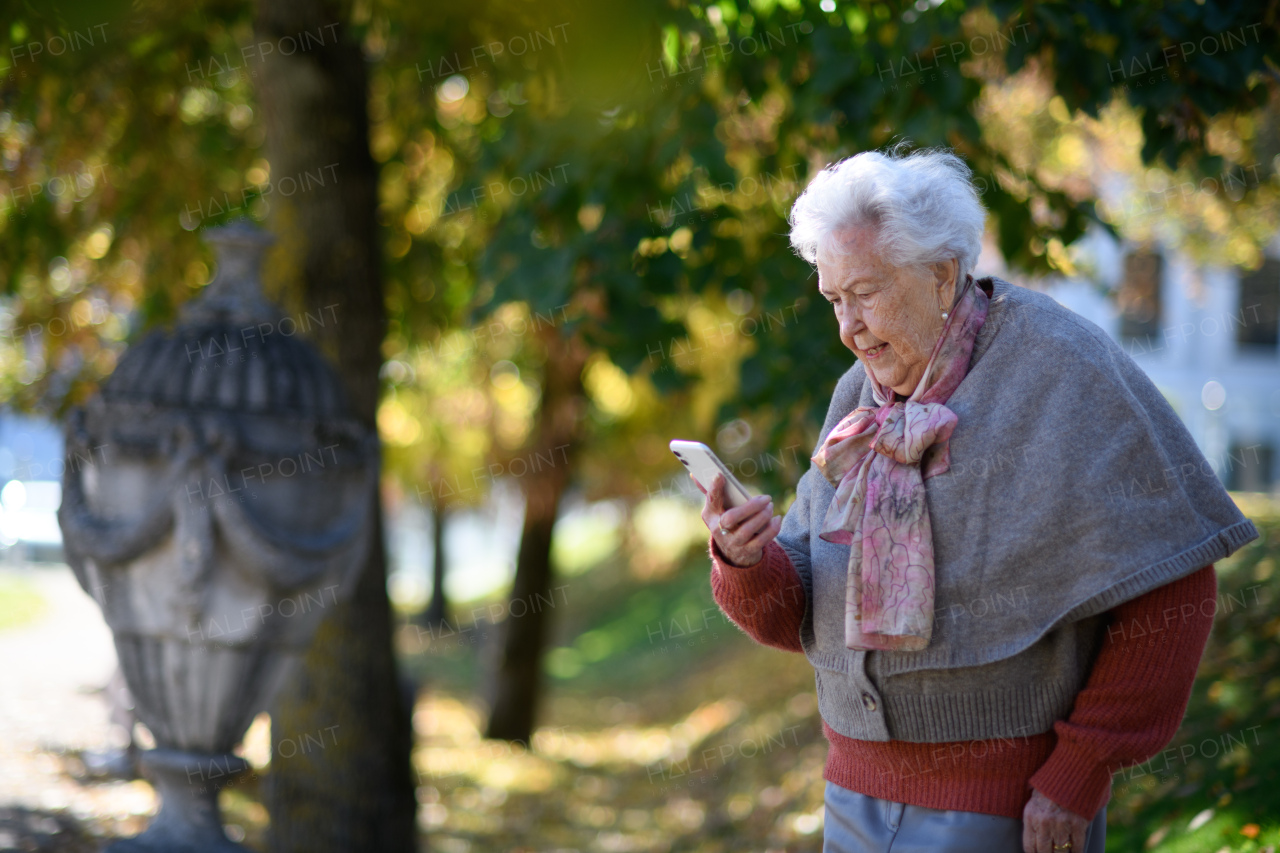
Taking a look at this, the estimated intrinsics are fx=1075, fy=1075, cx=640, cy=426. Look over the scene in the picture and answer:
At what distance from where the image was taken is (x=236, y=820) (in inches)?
270

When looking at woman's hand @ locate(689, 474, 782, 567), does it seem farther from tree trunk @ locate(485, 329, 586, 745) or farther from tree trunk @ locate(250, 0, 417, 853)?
tree trunk @ locate(485, 329, 586, 745)

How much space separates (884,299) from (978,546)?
1.72ft

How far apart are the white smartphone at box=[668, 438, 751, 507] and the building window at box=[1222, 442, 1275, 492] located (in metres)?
16.5

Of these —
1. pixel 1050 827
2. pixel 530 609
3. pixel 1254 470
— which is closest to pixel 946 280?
pixel 1050 827

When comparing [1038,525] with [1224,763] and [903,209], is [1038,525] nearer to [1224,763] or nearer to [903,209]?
[903,209]

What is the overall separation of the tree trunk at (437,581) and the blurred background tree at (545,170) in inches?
331

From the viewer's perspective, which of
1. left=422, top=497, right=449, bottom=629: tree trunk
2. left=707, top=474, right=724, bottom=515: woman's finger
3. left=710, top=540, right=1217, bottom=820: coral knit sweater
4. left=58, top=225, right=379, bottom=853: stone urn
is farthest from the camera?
left=422, top=497, right=449, bottom=629: tree trunk

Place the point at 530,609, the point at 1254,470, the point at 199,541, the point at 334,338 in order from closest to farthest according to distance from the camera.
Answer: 1. the point at 199,541
2. the point at 334,338
3. the point at 530,609
4. the point at 1254,470

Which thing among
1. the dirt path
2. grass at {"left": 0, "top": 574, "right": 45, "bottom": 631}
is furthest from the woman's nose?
grass at {"left": 0, "top": 574, "right": 45, "bottom": 631}

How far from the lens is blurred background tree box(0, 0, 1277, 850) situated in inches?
150

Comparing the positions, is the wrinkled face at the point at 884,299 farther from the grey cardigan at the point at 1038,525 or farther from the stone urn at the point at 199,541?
the stone urn at the point at 199,541

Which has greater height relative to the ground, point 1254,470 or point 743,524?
point 743,524

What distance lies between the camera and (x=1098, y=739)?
1.99 metres

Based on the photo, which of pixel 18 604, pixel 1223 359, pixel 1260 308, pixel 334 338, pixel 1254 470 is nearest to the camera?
pixel 334 338
